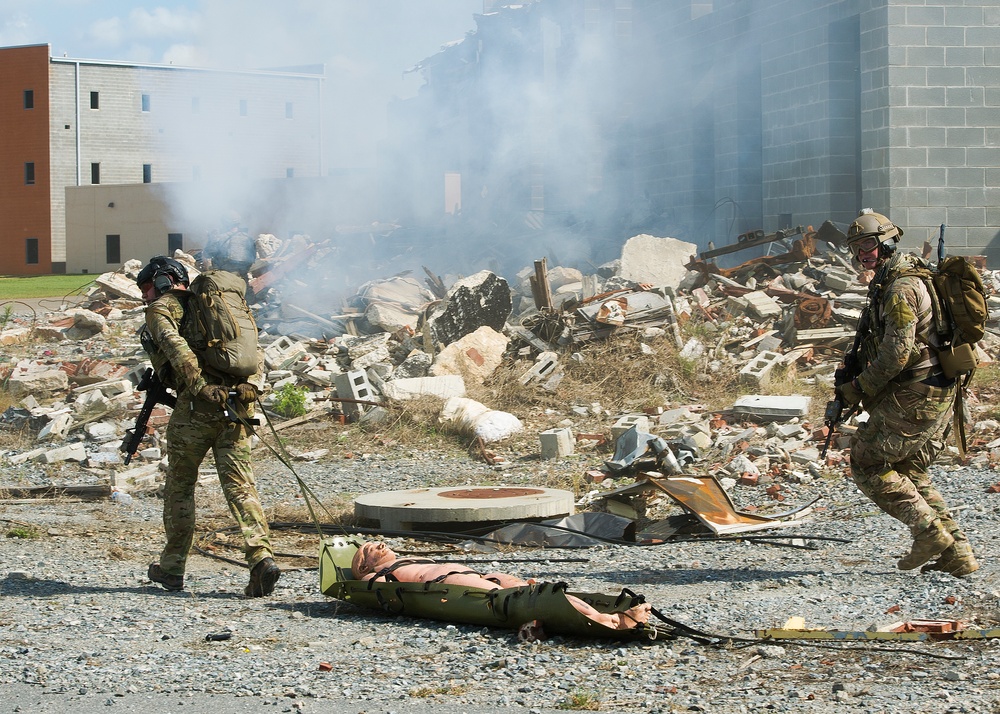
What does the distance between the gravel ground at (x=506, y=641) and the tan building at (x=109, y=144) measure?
34541mm

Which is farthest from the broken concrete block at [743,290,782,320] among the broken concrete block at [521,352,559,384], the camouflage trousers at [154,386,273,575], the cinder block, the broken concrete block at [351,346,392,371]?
the camouflage trousers at [154,386,273,575]

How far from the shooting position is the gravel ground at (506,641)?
136 inches

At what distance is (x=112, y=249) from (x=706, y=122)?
27.7 meters

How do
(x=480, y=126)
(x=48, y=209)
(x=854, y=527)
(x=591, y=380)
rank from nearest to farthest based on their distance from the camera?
1. (x=854, y=527)
2. (x=591, y=380)
3. (x=480, y=126)
4. (x=48, y=209)

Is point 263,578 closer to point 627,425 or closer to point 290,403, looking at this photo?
point 627,425

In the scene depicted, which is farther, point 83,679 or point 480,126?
point 480,126

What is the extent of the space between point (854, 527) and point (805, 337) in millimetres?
4714

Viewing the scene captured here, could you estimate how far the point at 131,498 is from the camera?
803cm

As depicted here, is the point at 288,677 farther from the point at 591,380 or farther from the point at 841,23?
the point at 841,23

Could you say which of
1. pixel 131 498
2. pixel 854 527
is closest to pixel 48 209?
pixel 131 498

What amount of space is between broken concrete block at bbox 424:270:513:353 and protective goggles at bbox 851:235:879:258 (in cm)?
743

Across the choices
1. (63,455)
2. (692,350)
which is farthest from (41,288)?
(692,350)

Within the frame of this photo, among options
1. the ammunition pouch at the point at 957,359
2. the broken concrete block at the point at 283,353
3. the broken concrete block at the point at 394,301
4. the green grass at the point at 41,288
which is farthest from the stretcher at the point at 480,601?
the green grass at the point at 41,288

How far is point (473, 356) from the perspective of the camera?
11.2 metres
